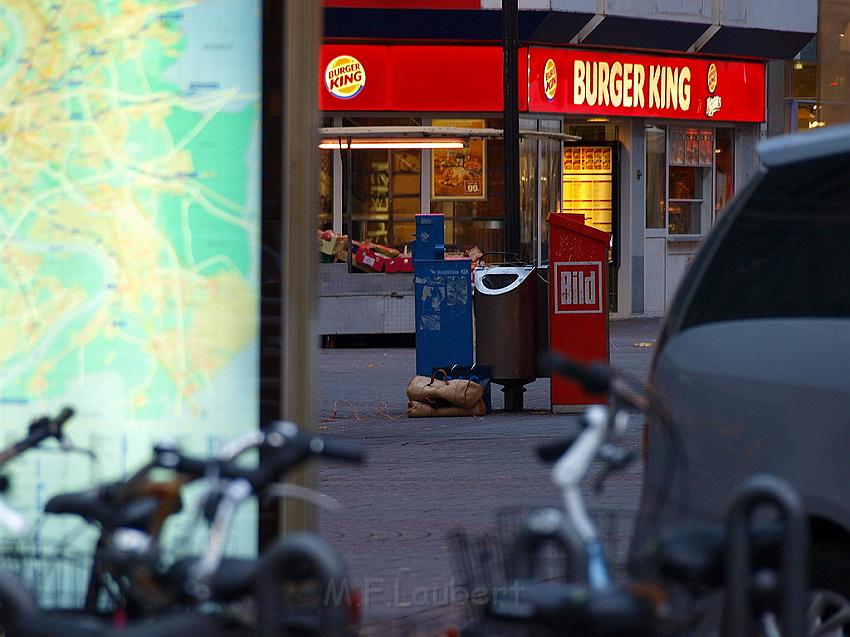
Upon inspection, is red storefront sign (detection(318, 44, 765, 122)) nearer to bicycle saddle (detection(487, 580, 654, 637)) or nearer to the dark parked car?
the dark parked car

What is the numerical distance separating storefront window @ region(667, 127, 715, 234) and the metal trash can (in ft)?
47.3

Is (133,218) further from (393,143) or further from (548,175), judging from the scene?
(548,175)

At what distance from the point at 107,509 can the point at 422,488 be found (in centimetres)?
627

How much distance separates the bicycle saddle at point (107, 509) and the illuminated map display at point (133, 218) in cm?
172

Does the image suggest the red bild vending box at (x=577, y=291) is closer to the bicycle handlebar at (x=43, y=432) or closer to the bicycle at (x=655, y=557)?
the bicycle handlebar at (x=43, y=432)

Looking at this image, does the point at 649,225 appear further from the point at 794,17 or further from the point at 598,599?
the point at 598,599

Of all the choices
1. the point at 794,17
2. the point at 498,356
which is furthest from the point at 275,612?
the point at 794,17

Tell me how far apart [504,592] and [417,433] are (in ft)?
29.1

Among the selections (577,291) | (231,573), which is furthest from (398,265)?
(231,573)

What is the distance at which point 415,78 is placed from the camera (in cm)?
2423

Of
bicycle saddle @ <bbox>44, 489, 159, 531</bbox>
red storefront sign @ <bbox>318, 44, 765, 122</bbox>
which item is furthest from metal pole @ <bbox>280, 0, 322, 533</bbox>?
red storefront sign @ <bbox>318, 44, 765, 122</bbox>

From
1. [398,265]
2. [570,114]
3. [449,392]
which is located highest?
[570,114]

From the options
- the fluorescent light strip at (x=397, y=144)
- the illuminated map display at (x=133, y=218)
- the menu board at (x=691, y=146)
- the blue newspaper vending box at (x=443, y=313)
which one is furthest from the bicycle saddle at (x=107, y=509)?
the menu board at (x=691, y=146)

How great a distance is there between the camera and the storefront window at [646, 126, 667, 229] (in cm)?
2714
